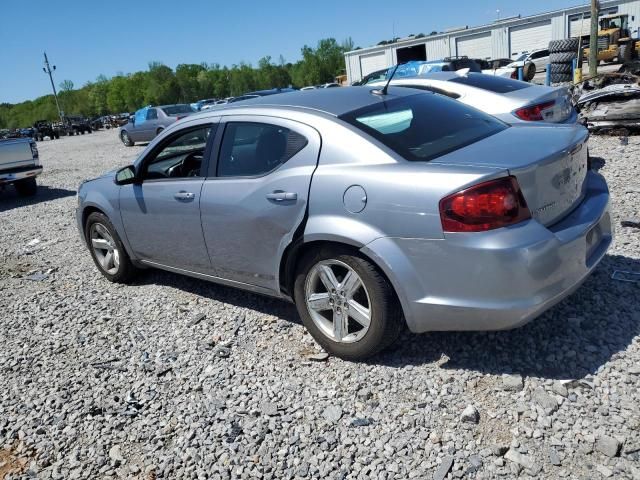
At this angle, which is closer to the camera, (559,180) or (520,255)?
(520,255)

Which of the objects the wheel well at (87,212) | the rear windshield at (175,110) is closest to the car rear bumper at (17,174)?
the wheel well at (87,212)

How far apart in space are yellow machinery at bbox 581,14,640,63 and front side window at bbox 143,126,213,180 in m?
Result: 29.1

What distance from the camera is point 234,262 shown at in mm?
3891

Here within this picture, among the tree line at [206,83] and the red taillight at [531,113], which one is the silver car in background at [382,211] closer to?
the red taillight at [531,113]

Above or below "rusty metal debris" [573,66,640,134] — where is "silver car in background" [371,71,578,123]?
above

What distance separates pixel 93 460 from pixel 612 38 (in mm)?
36614

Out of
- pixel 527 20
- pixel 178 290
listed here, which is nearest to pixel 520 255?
pixel 178 290

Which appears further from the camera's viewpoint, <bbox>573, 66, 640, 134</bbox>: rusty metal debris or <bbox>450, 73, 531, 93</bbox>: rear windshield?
<bbox>573, 66, 640, 134</bbox>: rusty metal debris

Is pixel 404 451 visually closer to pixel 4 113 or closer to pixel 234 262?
pixel 234 262

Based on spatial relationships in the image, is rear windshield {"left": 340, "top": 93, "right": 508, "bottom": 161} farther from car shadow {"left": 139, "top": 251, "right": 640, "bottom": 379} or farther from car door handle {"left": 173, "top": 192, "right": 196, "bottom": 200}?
car door handle {"left": 173, "top": 192, "right": 196, "bottom": 200}

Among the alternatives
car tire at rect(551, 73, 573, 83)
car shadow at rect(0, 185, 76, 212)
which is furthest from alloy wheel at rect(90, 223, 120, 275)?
car tire at rect(551, 73, 573, 83)

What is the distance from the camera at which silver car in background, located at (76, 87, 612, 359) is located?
109 inches

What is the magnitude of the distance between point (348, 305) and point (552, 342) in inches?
49.5

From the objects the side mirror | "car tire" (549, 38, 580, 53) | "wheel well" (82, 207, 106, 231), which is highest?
"car tire" (549, 38, 580, 53)
